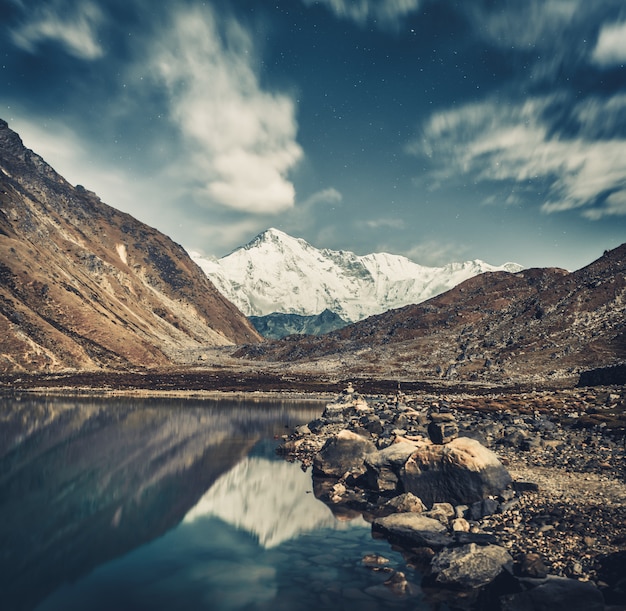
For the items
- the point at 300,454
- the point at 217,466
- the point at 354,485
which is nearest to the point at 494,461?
the point at 354,485

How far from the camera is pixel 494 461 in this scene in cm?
2277

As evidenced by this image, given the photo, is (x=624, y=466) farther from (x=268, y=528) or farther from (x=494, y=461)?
(x=268, y=528)

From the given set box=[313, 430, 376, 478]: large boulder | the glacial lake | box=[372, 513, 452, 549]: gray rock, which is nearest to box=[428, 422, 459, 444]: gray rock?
box=[313, 430, 376, 478]: large boulder

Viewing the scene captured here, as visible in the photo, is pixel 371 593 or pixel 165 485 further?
pixel 165 485

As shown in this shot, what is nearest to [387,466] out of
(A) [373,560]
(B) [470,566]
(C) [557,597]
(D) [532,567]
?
(A) [373,560]

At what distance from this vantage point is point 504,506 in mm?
21031

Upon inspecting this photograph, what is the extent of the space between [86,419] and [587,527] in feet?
180

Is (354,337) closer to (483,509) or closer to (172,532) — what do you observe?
(172,532)

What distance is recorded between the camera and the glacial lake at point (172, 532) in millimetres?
16531

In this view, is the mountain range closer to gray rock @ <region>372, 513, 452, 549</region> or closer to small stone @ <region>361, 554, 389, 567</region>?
gray rock @ <region>372, 513, 452, 549</region>

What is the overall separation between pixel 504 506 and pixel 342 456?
12674mm

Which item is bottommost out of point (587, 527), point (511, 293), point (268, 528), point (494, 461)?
point (268, 528)

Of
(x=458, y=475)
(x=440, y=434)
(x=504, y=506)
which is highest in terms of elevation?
(x=440, y=434)

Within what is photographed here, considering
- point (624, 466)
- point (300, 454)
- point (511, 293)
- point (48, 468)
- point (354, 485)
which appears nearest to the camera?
point (624, 466)
